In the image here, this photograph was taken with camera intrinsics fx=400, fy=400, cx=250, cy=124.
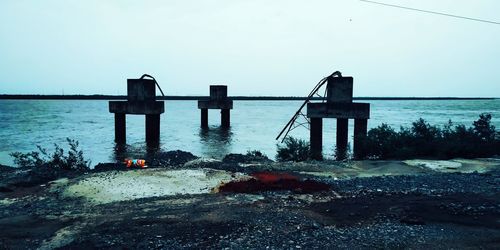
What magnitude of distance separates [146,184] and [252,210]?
329 centimetres

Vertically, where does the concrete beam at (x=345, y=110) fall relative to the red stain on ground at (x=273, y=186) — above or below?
above

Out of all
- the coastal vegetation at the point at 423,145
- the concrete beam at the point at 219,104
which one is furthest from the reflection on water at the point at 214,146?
the coastal vegetation at the point at 423,145

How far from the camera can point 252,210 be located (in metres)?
6.61

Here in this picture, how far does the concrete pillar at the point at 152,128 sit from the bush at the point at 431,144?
468 inches

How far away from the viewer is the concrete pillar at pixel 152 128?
2222 centimetres

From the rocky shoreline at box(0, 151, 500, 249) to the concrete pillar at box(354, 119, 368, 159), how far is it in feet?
15.3

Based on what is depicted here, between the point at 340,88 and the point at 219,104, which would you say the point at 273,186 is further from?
the point at 219,104

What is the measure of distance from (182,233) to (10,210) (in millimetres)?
3645

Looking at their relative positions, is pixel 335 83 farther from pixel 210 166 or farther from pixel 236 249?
pixel 236 249

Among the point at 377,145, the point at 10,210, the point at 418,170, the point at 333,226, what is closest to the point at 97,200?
the point at 10,210

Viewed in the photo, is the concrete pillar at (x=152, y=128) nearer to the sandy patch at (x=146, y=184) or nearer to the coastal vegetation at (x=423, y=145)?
the coastal vegetation at (x=423, y=145)

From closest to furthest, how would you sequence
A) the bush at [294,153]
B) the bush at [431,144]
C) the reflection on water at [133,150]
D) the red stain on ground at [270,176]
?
the red stain on ground at [270,176], the bush at [431,144], the bush at [294,153], the reflection on water at [133,150]

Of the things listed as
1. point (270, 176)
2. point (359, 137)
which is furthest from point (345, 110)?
point (270, 176)

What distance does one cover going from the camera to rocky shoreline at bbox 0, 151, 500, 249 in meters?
5.38
